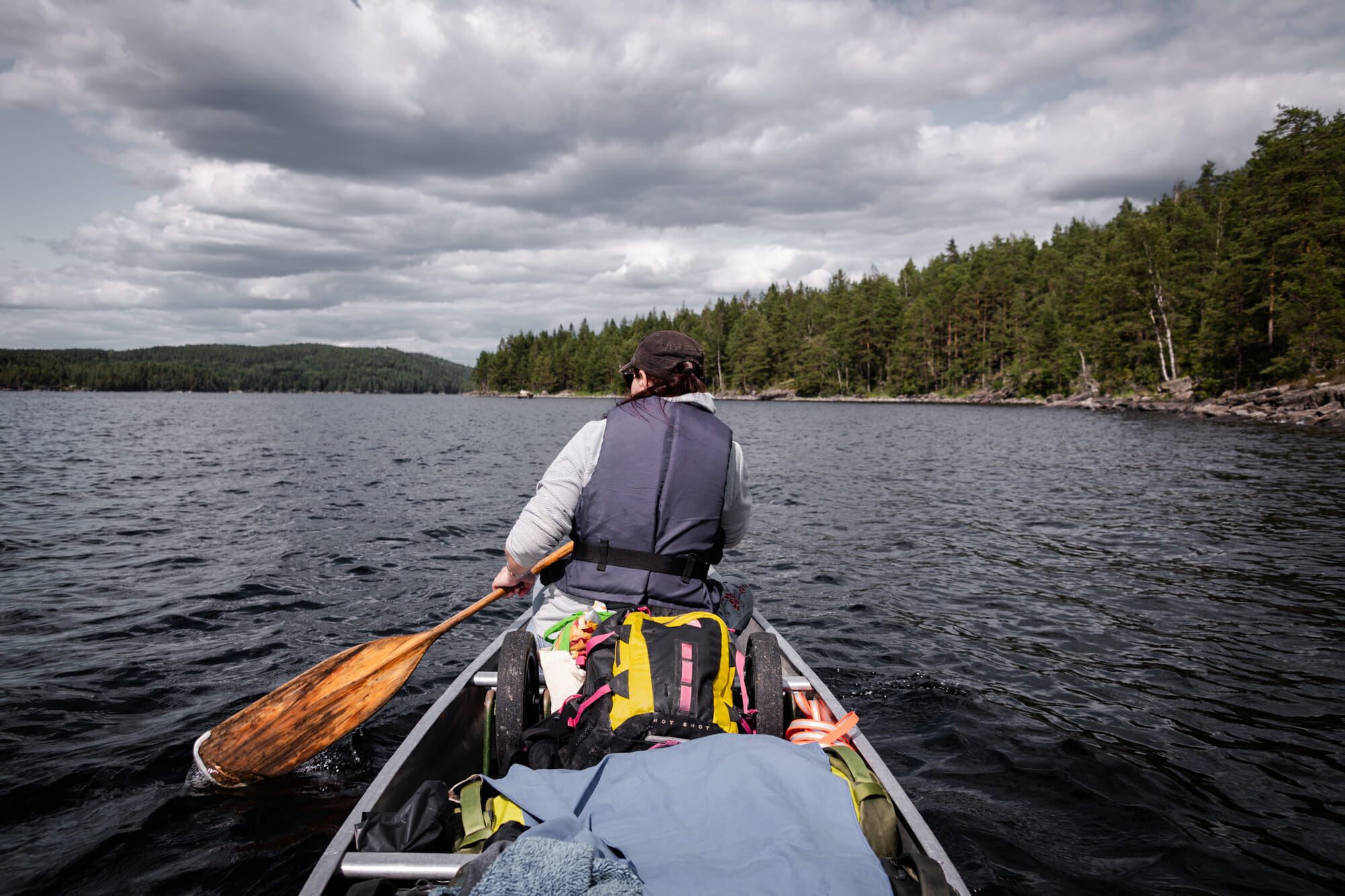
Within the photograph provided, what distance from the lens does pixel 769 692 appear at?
3.15 meters

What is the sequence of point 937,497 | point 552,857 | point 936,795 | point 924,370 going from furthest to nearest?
1. point 924,370
2. point 937,497
3. point 936,795
4. point 552,857

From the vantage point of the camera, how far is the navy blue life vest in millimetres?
3549

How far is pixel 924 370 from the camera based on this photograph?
8775cm

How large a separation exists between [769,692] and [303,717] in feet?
10.6

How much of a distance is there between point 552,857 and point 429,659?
5757mm

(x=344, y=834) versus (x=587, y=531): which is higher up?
(x=587, y=531)

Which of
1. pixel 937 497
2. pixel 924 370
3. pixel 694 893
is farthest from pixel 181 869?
pixel 924 370

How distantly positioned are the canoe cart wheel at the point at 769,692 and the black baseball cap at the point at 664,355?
5.01ft

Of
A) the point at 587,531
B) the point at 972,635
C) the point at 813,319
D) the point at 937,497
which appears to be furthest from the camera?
the point at 813,319

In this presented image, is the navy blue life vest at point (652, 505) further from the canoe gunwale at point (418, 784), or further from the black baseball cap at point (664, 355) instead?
the canoe gunwale at point (418, 784)

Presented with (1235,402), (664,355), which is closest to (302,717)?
(664,355)

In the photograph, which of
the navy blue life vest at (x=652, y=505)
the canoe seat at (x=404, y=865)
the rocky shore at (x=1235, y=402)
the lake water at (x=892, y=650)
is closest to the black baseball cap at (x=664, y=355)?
the navy blue life vest at (x=652, y=505)

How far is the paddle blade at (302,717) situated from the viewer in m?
4.42

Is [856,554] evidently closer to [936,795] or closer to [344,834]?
[936,795]
